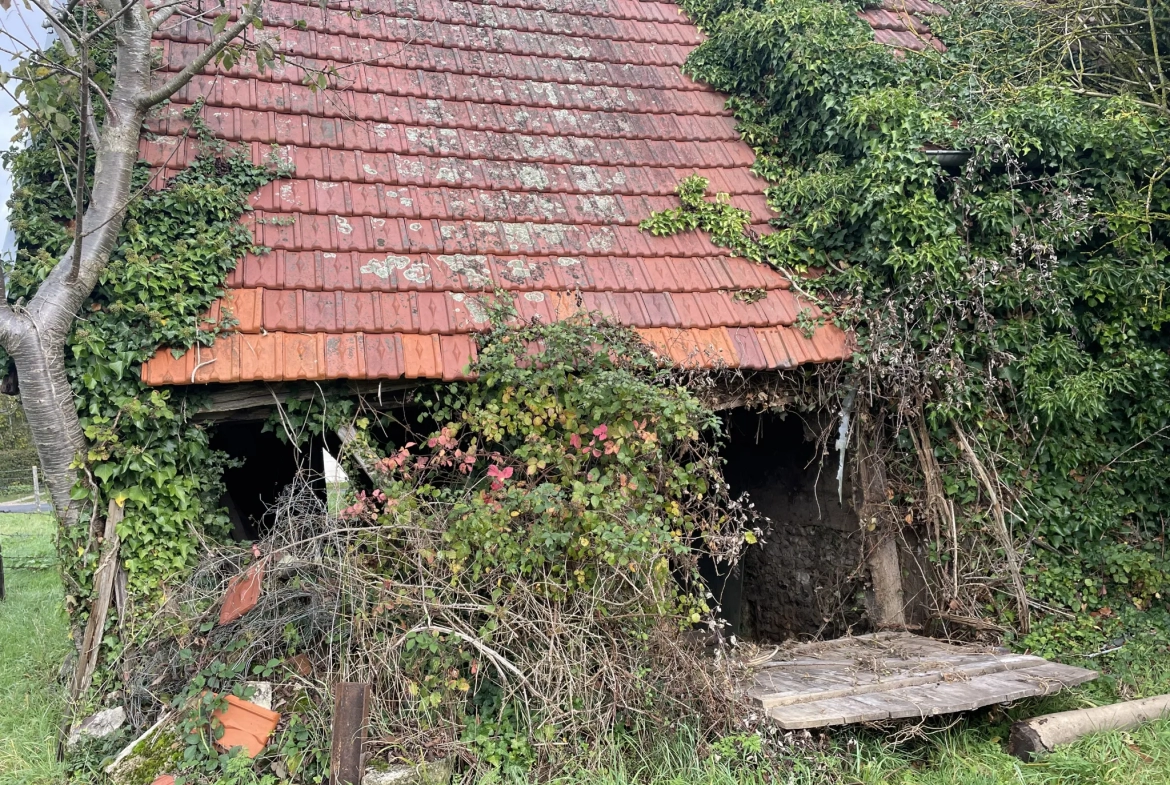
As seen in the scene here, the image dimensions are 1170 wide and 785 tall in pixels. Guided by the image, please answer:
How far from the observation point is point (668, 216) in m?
5.71

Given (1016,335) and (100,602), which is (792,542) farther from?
(100,602)

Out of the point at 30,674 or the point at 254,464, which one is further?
the point at 254,464

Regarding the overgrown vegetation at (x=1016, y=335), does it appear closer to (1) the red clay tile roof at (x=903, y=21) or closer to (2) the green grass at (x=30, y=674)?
(1) the red clay tile roof at (x=903, y=21)

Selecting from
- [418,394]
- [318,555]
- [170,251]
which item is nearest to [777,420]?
[418,394]

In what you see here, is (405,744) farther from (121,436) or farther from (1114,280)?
(1114,280)

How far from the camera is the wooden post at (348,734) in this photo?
340cm

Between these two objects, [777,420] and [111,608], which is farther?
[777,420]

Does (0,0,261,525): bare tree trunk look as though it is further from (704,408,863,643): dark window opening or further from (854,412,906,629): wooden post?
(854,412,906,629): wooden post

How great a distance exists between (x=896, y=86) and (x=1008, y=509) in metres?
3.42

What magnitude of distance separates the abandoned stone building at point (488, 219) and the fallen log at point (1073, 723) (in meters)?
1.76

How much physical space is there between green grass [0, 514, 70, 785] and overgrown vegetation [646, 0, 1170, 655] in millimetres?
5059

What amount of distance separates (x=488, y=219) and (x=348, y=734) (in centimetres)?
347

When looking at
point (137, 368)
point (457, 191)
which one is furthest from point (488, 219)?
point (137, 368)

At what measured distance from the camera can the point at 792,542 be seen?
260 inches
